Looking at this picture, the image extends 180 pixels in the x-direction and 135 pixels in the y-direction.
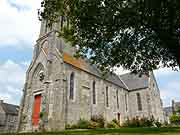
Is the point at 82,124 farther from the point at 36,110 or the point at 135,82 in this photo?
the point at 135,82

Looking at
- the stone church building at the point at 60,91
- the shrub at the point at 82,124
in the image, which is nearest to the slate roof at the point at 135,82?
the stone church building at the point at 60,91

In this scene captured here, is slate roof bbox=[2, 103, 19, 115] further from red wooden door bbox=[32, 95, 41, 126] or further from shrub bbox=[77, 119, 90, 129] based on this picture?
shrub bbox=[77, 119, 90, 129]

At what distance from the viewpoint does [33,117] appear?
25.3 metres

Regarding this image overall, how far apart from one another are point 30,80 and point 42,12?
17.6m

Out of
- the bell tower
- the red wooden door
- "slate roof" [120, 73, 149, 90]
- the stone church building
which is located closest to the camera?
the bell tower

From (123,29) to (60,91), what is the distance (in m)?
12.4

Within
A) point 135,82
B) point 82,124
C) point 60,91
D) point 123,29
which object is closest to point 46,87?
point 60,91

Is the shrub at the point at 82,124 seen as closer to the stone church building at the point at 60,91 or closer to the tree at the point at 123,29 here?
the stone church building at the point at 60,91

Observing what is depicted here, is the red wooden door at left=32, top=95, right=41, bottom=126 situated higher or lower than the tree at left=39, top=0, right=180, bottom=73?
lower

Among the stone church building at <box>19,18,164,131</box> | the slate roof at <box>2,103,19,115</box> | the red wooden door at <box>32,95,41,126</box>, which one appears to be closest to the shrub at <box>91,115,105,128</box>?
the stone church building at <box>19,18,164,131</box>

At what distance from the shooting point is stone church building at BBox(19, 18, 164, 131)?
75.3 feet

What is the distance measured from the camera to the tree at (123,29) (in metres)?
11.9

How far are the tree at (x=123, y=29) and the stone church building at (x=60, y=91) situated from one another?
31.9ft

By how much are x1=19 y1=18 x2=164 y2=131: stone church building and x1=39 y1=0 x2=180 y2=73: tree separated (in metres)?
9.73
